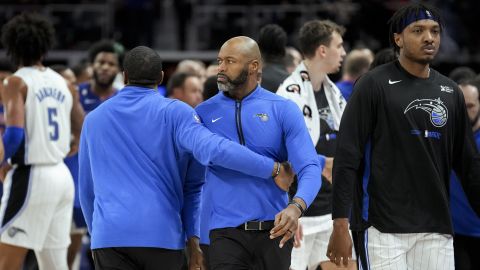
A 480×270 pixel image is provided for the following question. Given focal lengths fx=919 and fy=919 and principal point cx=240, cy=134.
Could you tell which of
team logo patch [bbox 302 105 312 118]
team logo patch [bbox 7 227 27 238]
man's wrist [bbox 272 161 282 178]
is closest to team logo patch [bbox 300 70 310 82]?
team logo patch [bbox 302 105 312 118]

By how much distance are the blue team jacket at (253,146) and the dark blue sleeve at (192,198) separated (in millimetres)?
68

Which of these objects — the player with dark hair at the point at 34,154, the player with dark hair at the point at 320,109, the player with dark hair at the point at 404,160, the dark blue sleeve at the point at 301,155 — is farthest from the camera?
the player with dark hair at the point at 34,154

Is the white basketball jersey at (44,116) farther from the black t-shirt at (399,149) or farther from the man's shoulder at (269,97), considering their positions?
the black t-shirt at (399,149)

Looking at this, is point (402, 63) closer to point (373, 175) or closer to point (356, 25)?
point (373, 175)

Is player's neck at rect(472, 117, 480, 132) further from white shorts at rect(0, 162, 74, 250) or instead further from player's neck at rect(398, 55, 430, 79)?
white shorts at rect(0, 162, 74, 250)

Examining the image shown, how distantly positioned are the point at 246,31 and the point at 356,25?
2.18m

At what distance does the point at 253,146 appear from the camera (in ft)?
17.8

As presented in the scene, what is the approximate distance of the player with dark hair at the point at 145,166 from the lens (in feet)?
16.8

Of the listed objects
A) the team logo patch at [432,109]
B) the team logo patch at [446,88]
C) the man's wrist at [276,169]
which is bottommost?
the man's wrist at [276,169]

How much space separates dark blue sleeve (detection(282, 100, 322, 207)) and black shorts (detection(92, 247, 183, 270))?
84 cm

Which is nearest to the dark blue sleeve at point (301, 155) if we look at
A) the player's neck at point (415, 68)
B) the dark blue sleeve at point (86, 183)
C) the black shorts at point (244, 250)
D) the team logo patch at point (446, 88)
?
the black shorts at point (244, 250)

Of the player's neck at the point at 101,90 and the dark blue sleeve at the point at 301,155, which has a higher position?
the dark blue sleeve at the point at 301,155

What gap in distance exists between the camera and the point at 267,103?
5508 millimetres

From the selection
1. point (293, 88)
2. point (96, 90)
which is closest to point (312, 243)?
point (293, 88)
